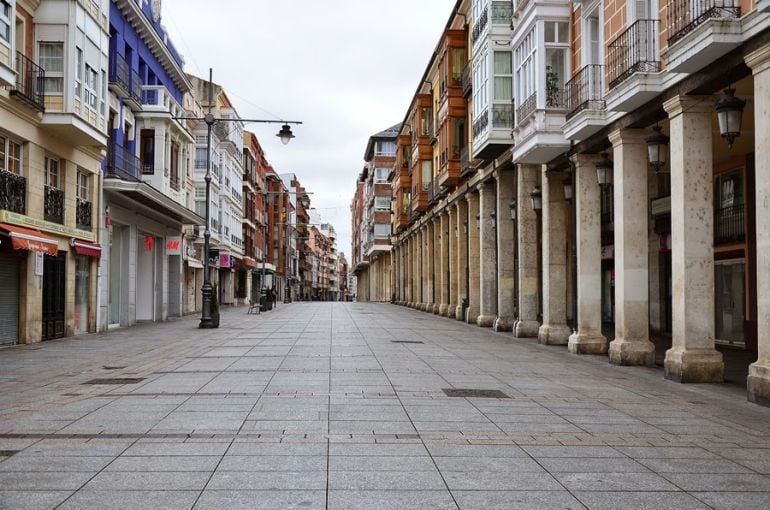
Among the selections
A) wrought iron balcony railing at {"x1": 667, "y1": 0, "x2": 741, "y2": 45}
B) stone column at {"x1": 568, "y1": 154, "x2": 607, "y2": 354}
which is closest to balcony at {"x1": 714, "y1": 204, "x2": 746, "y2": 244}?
stone column at {"x1": 568, "y1": 154, "x2": 607, "y2": 354}

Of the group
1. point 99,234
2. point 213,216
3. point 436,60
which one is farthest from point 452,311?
point 213,216

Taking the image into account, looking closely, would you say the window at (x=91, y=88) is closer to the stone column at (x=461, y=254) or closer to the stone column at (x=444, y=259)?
the stone column at (x=461, y=254)

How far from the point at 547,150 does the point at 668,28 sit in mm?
6482

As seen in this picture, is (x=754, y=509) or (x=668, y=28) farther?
(x=668, y=28)

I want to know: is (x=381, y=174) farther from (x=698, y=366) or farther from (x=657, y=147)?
(x=698, y=366)

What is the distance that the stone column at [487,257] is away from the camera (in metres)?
29.9

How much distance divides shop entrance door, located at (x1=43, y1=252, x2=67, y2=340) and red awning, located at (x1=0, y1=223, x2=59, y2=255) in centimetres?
123

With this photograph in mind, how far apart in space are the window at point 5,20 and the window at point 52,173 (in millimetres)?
4141

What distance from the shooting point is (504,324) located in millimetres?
27016

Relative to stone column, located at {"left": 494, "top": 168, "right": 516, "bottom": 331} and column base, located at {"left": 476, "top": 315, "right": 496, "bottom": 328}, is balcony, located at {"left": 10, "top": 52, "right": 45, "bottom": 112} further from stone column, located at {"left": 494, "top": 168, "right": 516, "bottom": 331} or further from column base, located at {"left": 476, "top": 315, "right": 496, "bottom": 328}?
column base, located at {"left": 476, "top": 315, "right": 496, "bottom": 328}

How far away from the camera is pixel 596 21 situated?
18.7 metres

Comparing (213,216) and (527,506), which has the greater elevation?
(213,216)

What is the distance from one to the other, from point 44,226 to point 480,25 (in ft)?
52.7

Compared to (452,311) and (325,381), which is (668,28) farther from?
(452,311)
